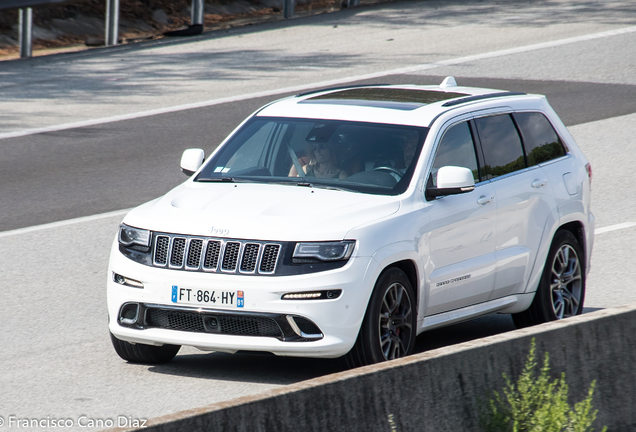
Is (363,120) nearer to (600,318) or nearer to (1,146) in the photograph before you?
(600,318)

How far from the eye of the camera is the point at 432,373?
5.25 m

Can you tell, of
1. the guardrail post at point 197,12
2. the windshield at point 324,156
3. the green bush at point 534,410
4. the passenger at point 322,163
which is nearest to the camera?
the green bush at point 534,410

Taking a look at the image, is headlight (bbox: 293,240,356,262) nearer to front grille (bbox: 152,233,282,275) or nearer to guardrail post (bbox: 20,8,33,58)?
front grille (bbox: 152,233,282,275)

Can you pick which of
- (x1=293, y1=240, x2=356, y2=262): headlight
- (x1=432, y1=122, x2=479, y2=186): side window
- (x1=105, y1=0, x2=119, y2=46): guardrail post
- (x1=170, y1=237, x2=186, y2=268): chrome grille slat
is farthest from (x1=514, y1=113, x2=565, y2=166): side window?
(x1=105, y1=0, x2=119, y2=46): guardrail post

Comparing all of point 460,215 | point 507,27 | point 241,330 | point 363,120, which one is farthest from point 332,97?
point 507,27

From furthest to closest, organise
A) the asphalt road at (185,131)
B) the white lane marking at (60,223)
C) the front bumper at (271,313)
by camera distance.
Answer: the white lane marking at (60,223) → the asphalt road at (185,131) → the front bumper at (271,313)

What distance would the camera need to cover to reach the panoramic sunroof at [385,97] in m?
7.98

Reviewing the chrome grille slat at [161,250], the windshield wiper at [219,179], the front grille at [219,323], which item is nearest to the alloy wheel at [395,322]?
the front grille at [219,323]

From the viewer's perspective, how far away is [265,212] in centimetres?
669

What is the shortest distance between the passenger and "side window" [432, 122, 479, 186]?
0.67 metres

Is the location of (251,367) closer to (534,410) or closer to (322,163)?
(322,163)

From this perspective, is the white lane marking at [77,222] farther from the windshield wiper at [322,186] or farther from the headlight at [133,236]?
the windshield wiper at [322,186]

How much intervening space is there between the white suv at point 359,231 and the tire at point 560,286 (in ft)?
0.04

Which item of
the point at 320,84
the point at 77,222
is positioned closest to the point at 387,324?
the point at 77,222
